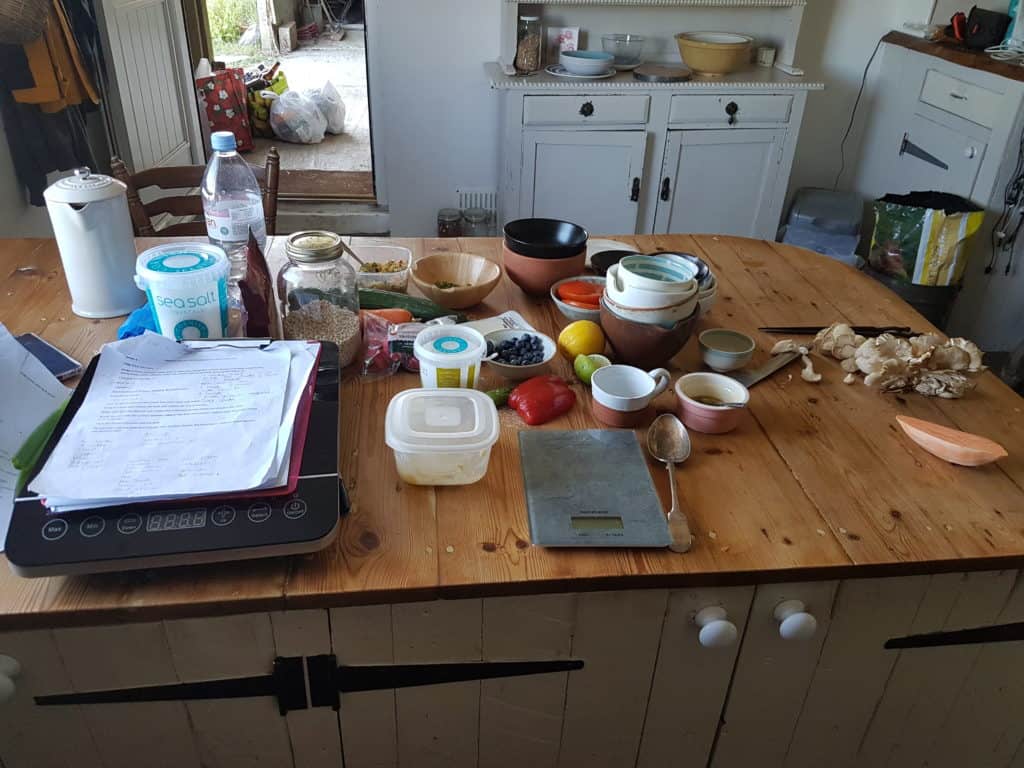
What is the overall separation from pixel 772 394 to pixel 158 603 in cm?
90

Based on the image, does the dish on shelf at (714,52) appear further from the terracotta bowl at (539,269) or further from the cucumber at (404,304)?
the cucumber at (404,304)

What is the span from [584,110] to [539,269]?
5.57 ft

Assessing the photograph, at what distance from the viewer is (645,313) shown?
1139 millimetres

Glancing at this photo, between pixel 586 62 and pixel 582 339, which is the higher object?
pixel 586 62

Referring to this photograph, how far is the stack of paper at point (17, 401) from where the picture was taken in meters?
0.89

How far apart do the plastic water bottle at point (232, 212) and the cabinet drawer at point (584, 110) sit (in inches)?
60.6

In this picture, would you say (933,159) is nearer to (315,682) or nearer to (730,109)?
(730,109)

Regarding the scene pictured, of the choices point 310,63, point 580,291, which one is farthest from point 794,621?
point 310,63

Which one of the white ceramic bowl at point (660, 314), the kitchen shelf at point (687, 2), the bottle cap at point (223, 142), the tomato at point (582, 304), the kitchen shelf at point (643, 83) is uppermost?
the kitchen shelf at point (687, 2)

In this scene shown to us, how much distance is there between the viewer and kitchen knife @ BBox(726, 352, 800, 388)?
1221mm

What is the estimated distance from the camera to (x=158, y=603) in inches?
31.3

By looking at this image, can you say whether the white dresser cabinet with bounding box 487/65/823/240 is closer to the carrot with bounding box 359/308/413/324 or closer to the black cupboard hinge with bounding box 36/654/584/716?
the carrot with bounding box 359/308/413/324

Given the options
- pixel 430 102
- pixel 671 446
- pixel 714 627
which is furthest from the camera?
pixel 430 102

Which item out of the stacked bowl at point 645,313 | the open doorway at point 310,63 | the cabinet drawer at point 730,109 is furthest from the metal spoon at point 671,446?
the open doorway at point 310,63
